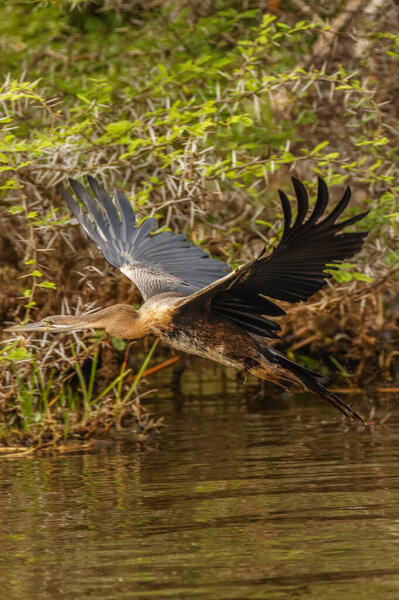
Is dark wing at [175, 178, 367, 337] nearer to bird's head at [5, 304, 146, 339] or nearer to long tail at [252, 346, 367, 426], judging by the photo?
long tail at [252, 346, 367, 426]

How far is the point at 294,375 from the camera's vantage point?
6172 millimetres

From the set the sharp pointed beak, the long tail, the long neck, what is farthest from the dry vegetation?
the long tail

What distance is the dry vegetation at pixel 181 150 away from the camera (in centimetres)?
784

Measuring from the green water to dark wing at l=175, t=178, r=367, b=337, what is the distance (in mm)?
1049

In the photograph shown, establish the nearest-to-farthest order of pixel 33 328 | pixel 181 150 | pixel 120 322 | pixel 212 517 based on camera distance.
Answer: pixel 212 517, pixel 33 328, pixel 120 322, pixel 181 150

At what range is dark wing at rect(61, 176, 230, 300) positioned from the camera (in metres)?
6.93

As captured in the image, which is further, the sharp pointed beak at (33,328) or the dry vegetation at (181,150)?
the dry vegetation at (181,150)

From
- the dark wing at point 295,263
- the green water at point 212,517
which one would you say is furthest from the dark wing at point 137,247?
the green water at point 212,517

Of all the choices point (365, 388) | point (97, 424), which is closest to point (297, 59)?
point (365, 388)

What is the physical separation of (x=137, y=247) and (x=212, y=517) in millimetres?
2433

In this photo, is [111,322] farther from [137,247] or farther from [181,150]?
[181,150]

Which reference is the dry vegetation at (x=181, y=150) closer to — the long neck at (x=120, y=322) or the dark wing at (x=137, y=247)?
the dark wing at (x=137, y=247)

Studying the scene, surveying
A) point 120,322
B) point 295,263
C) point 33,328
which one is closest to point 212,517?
point 295,263

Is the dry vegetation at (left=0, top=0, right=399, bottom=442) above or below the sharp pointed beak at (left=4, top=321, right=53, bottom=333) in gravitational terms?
above
